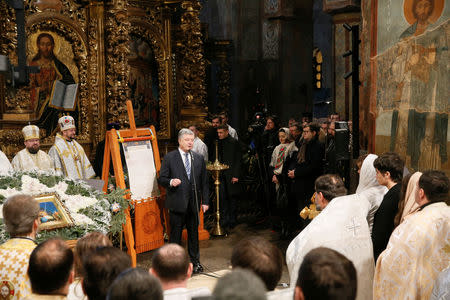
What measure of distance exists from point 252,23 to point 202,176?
32.7ft

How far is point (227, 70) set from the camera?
15.8 metres

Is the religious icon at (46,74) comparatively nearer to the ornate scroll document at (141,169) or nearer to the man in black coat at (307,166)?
the ornate scroll document at (141,169)

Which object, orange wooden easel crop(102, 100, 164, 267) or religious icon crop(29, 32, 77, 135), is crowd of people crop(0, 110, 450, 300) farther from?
religious icon crop(29, 32, 77, 135)

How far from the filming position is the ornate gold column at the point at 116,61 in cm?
1053

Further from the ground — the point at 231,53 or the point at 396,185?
the point at 231,53

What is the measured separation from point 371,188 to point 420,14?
2225 millimetres

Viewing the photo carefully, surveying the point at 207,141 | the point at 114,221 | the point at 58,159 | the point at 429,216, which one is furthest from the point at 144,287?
the point at 207,141

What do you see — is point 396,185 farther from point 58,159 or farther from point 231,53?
point 231,53

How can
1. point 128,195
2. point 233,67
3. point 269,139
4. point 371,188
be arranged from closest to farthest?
point 371,188, point 128,195, point 269,139, point 233,67

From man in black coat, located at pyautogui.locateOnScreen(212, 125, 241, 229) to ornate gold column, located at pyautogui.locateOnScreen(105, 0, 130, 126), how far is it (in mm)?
2224

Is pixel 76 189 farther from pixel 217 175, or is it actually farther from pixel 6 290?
pixel 217 175

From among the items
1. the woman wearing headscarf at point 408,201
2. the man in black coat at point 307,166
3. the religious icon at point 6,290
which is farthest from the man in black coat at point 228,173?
the religious icon at point 6,290

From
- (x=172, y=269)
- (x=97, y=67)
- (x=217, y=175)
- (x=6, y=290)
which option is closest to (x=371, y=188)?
(x=172, y=269)

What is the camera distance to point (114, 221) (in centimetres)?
584
